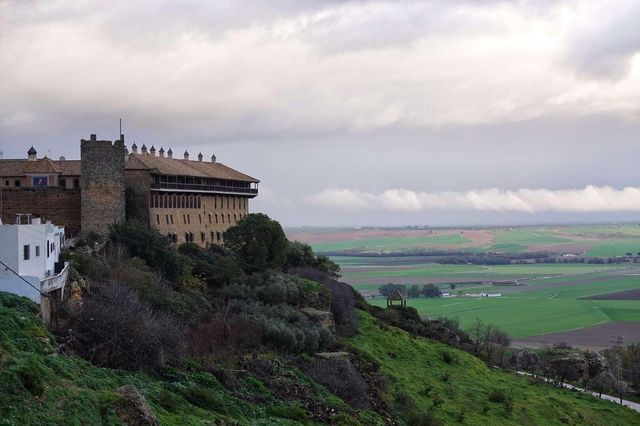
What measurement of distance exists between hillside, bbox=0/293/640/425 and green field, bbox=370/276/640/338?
56368 millimetres

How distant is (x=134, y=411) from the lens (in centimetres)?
2222

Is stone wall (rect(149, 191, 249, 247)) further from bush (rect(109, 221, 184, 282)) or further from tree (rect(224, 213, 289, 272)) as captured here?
bush (rect(109, 221, 184, 282))

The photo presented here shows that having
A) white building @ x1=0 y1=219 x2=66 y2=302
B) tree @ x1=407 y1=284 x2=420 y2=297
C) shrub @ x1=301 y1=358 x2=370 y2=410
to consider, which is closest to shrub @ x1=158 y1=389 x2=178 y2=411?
white building @ x1=0 y1=219 x2=66 y2=302

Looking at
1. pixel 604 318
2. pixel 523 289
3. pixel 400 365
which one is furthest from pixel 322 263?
pixel 523 289

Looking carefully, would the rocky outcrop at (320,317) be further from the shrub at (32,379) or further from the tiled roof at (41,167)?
the shrub at (32,379)

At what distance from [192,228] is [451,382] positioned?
76.6 ft

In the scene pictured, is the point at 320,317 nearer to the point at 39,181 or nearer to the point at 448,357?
the point at 448,357

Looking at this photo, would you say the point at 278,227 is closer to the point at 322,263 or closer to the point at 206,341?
the point at 322,263

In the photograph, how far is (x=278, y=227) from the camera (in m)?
60.6

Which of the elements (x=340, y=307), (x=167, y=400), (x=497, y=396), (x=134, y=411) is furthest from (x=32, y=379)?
(x=340, y=307)

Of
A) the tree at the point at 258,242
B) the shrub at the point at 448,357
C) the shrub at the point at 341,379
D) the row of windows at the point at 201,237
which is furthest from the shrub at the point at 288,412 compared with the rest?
the row of windows at the point at 201,237

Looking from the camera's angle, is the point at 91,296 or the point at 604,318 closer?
the point at 91,296

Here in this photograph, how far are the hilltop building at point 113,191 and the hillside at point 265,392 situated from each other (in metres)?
15.2

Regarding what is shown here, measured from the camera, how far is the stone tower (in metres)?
52.2
